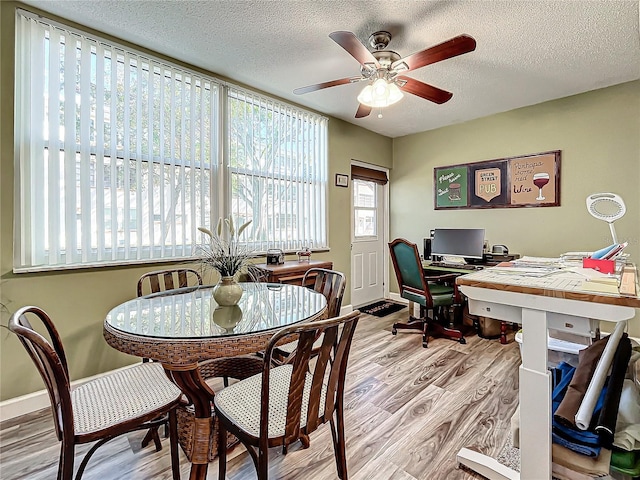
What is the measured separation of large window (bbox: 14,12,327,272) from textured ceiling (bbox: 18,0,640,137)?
23 centimetres

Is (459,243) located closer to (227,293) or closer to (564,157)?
(564,157)

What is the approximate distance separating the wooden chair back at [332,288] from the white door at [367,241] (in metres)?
2.20

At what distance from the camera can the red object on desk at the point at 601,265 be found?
1.45m

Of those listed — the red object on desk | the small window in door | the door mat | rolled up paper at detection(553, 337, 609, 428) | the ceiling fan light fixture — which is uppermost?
the ceiling fan light fixture

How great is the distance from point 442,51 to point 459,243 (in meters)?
2.50

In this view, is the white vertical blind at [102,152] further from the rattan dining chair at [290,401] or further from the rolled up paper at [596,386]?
the rolled up paper at [596,386]

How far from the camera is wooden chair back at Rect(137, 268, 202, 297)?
6.89 feet

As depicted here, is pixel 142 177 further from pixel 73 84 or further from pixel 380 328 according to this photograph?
pixel 380 328

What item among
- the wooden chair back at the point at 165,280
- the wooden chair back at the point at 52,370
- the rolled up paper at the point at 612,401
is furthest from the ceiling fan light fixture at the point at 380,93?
the wooden chair back at the point at 52,370

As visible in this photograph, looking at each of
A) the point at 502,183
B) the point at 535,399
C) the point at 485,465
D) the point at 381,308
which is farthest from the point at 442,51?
the point at 381,308

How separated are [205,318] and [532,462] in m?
1.55

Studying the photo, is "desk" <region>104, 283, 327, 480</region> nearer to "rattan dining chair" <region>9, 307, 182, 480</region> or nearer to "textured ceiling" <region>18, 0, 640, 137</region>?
"rattan dining chair" <region>9, 307, 182, 480</region>

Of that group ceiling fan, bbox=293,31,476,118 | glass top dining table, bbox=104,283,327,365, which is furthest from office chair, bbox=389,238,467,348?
glass top dining table, bbox=104,283,327,365

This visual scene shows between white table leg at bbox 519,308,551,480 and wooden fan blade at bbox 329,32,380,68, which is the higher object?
wooden fan blade at bbox 329,32,380,68
